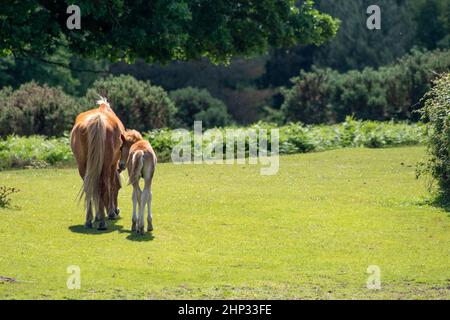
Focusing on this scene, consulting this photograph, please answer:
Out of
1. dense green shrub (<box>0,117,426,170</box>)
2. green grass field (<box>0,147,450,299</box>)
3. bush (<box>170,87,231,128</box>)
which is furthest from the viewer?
bush (<box>170,87,231,128</box>)

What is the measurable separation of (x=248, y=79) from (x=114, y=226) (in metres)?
45.7

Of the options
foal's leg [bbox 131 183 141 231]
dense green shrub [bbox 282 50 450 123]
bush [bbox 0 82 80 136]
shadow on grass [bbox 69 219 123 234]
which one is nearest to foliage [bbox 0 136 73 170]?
bush [bbox 0 82 80 136]

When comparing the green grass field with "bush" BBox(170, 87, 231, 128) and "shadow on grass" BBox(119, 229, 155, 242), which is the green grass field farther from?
"bush" BBox(170, 87, 231, 128)

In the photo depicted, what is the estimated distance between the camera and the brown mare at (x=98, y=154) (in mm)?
16250

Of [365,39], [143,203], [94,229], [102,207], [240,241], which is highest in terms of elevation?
[365,39]

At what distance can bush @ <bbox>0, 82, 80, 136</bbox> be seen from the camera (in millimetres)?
32812

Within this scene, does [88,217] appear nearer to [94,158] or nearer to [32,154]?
[94,158]

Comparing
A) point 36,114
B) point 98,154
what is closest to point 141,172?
point 98,154

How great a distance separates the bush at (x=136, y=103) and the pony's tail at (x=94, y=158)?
1769 centimetres

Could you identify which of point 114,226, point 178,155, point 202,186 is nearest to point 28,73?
point 178,155

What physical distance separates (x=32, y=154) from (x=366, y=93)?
1924 cm

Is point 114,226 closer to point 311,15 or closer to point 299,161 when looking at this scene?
point 311,15

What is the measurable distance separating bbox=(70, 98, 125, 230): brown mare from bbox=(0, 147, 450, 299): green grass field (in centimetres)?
51

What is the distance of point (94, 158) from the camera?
16.3 m
